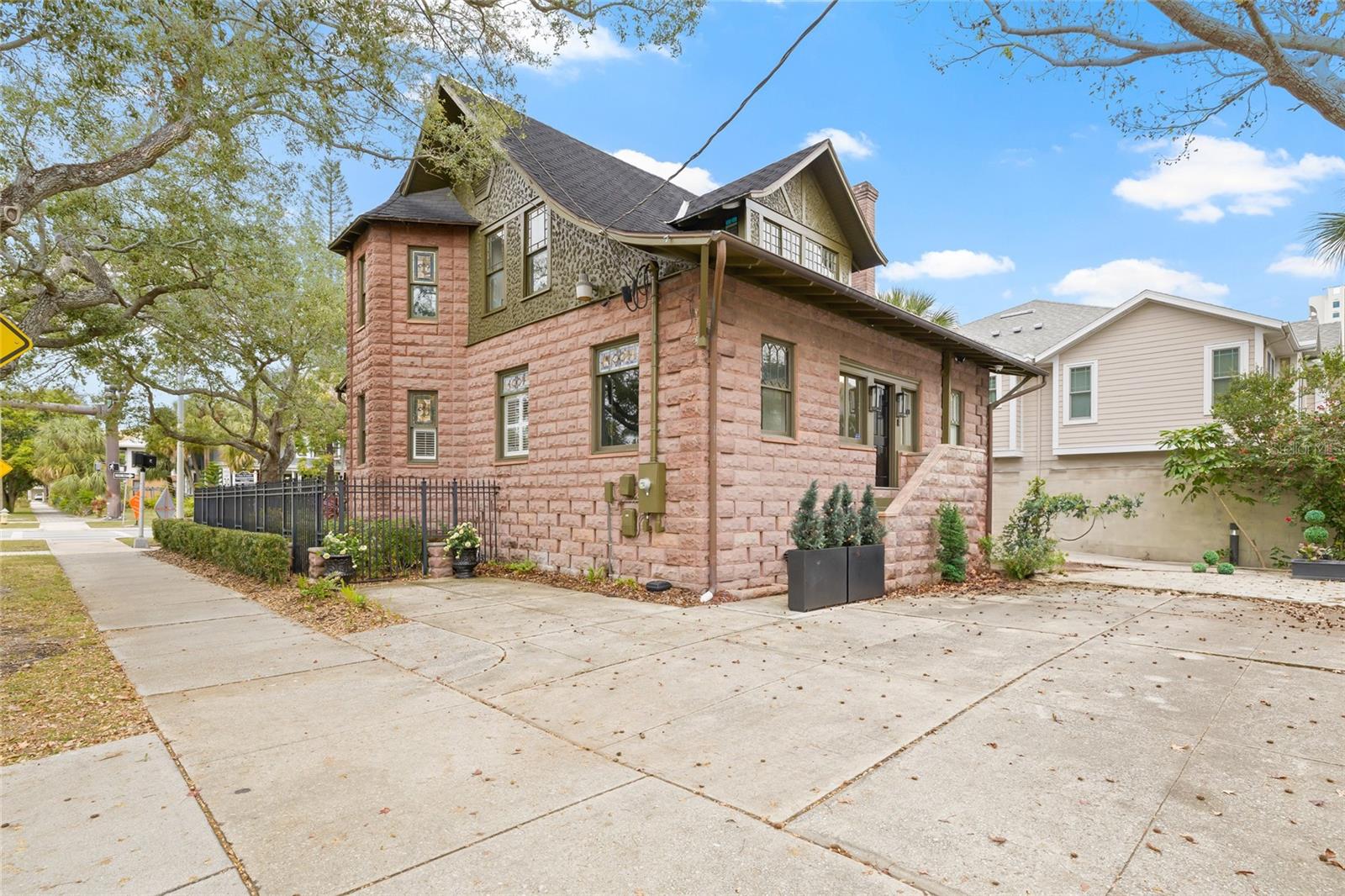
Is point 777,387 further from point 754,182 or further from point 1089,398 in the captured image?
point 1089,398

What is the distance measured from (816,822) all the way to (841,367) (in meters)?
9.10

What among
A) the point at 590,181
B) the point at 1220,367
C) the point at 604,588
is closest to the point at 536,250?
the point at 590,181

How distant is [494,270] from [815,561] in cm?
875

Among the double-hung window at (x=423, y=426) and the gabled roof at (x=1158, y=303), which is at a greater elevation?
the gabled roof at (x=1158, y=303)

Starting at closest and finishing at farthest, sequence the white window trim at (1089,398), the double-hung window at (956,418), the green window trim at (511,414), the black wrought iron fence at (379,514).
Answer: the black wrought iron fence at (379,514) < the green window trim at (511,414) < the double-hung window at (956,418) < the white window trim at (1089,398)

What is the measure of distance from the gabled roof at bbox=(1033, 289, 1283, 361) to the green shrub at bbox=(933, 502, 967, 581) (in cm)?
1073

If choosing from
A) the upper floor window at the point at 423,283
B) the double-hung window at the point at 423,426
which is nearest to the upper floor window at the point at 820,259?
the upper floor window at the point at 423,283

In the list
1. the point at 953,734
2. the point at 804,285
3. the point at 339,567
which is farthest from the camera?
the point at 339,567

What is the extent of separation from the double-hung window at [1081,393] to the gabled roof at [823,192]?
825 cm

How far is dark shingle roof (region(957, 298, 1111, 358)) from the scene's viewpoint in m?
20.9

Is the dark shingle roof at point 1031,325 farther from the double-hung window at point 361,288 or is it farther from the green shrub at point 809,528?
the double-hung window at point 361,288

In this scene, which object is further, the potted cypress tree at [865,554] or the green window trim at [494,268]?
the green window trim at [494,268]

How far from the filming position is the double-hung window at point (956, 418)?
15.0 meters

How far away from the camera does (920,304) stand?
19.0 metres
